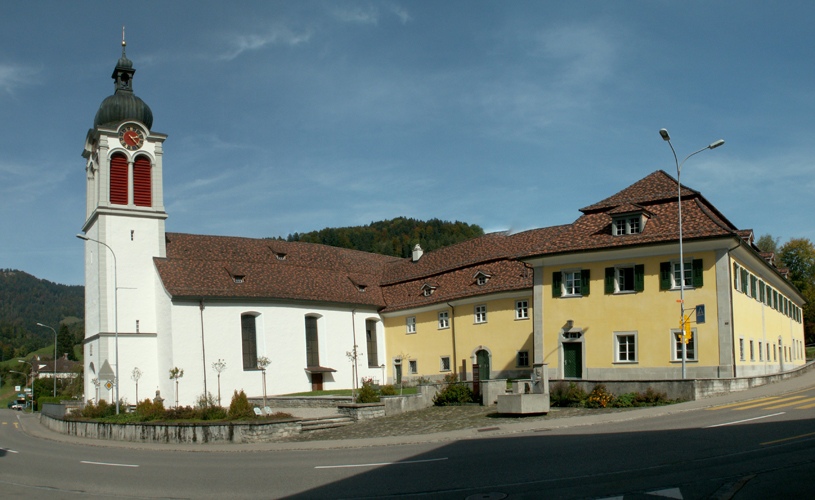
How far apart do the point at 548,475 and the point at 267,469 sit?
689cm

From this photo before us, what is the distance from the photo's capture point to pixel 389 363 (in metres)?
48.8

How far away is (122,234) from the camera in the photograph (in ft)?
140

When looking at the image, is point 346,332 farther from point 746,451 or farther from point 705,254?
point 746,451

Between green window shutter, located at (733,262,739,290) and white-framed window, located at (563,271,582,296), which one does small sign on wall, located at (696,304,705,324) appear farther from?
white-framed window, located at (563,271,582,296)

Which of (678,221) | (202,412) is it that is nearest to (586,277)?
(678,221)

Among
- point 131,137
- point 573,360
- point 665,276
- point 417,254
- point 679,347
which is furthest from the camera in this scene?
point 417,254

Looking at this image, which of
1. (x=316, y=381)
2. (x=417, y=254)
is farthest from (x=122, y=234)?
(x=417, y=254)

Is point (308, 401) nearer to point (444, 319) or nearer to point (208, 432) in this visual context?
point (208, 432)

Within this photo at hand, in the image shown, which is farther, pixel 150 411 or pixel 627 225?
pixel 627 225

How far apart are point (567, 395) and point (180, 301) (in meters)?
24.4

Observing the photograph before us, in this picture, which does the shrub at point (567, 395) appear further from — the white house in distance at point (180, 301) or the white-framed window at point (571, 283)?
the white house in distance at point (180, 301)

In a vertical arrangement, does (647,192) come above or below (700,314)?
above

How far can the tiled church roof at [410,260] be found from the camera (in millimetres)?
30172

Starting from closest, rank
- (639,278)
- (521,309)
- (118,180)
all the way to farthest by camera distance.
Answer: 1. (639,278)
2. (521,309)
3. (118,180)
